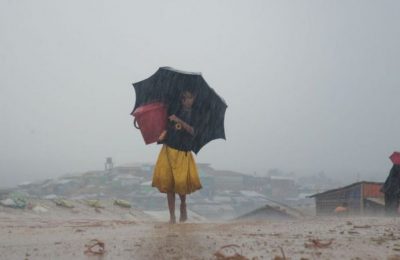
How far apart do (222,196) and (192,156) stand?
42037mm

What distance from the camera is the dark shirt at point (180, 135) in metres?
6.71

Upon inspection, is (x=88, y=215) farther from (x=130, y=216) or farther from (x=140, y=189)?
(x=140, y=189)

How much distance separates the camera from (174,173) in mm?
6629

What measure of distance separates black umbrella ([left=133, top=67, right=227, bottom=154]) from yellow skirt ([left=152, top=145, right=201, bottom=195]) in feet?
1.17

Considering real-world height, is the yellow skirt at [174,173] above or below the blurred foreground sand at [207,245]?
above

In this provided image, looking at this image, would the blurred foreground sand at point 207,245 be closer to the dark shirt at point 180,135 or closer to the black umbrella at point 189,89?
the dark shirt at point 180,135

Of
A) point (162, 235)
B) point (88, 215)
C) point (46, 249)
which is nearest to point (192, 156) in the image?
point (162, 235)

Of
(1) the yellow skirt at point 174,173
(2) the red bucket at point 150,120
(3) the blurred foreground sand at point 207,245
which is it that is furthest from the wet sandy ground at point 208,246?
(2) the red bucket at point 150,120

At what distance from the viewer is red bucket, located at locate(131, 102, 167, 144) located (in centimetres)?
652

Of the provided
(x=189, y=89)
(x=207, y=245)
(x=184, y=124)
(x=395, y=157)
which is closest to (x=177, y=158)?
(x=184, y=124)

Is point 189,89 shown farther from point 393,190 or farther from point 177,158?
point 393,190

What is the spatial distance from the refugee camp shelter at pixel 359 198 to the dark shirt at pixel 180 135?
17.0 m

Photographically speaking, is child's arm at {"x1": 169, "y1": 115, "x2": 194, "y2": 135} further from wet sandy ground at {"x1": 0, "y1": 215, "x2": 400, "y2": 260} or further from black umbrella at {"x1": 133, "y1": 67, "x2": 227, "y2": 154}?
wet sandy ground at {"x1": 0, "y1": 215, "x2": 400, "y2": 260}

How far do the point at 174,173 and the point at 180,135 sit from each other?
62cm
